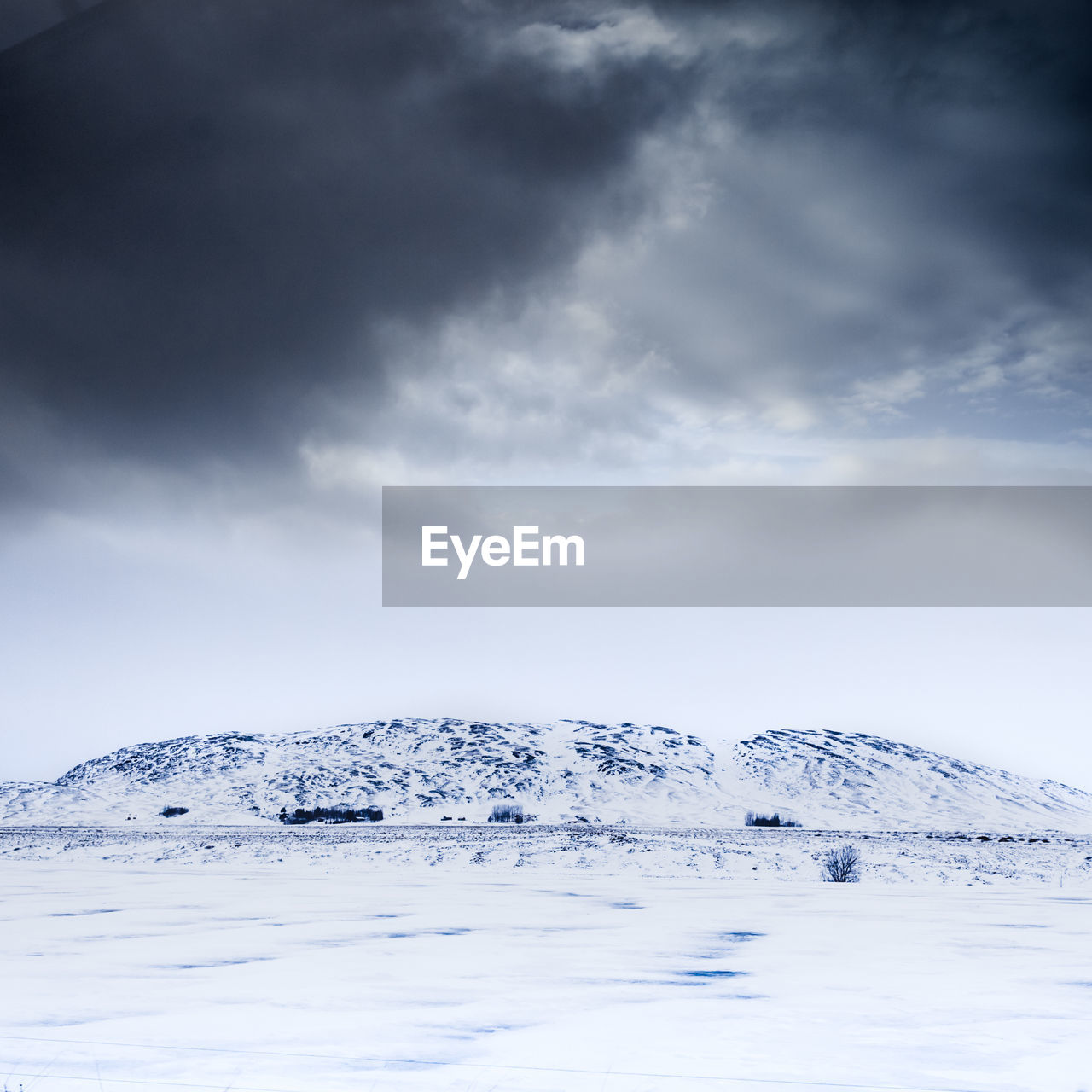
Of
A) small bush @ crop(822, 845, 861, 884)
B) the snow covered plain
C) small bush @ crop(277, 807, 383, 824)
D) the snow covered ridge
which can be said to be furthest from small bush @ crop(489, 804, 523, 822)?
the snow covered plain

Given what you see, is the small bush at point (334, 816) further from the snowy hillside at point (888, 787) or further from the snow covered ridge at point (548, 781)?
the snowy hillside at point (888, 787)

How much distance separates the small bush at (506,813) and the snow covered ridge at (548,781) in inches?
62.9

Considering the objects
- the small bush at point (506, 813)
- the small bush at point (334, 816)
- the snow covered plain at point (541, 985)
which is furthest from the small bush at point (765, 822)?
the snow covered plain at point (541, 985)

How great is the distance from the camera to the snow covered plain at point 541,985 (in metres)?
6.00

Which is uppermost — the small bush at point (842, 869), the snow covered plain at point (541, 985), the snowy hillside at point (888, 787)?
the snow covered plain at point (541, 985)

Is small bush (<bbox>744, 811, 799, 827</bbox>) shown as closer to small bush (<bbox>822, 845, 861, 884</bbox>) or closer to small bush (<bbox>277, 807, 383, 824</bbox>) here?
small bush (<bbox>277, 807, 383, 824</bbox>)

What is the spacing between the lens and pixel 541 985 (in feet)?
28.8

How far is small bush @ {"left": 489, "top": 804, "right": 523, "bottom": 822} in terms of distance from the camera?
7394cm

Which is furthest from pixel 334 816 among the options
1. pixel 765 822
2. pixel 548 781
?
pixel 765 822

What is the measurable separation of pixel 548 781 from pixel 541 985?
304 ft

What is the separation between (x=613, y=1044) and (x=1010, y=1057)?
257cm

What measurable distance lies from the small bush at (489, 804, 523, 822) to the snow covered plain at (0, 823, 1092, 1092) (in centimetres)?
5621

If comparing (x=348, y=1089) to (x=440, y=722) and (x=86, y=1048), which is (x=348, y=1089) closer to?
(x=86, y=1048)

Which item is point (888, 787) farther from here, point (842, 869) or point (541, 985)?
point (541, 985)
